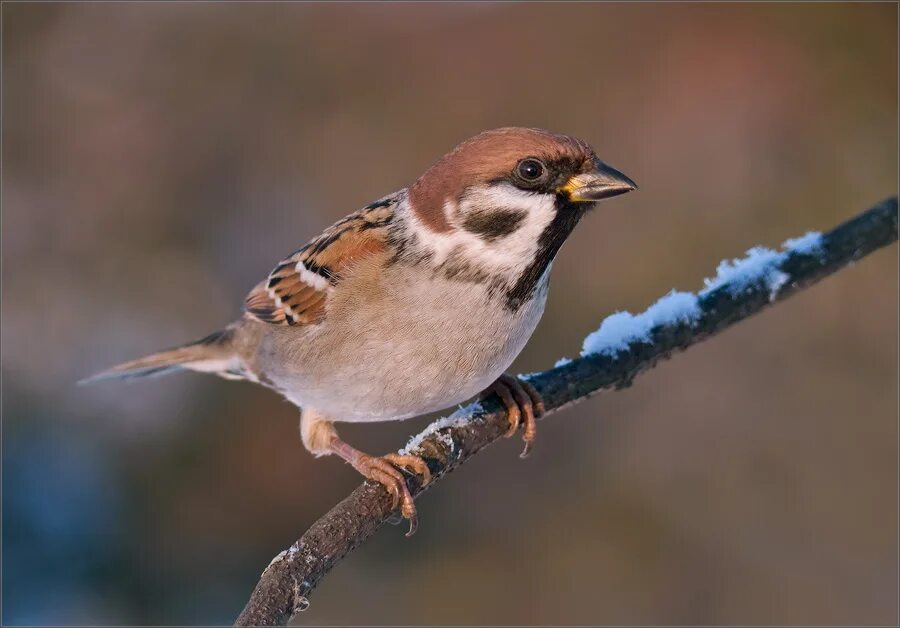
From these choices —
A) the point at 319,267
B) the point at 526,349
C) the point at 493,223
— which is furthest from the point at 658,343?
the point at 526,349

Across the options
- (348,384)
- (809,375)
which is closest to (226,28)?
(809,375)

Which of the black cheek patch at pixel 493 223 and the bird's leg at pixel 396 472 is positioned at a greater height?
the black cheek patch at pixel 493 223

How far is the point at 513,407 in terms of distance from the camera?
239 centimetres

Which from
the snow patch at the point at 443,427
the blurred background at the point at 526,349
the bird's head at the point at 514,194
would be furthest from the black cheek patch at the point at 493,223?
the blurred background at the point at 526,349

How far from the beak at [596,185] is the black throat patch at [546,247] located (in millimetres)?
26

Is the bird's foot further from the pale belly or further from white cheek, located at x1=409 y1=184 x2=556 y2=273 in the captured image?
white cheek, located at x1=409 y1=184 x2=556 y2=273

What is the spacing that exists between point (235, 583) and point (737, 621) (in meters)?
2.07

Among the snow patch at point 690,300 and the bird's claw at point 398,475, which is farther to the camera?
the snow patch at point 690,300

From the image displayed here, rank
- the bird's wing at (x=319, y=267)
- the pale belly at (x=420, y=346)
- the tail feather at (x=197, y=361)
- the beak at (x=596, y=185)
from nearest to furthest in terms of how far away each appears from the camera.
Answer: the beak at (x=596, y=185) < the pale belly at (x=420, y=346) < the bird's wing at (x=319, y=267) < the tail feather at (x=197, y=361)

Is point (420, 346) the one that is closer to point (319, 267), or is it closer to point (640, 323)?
point (319, 267)

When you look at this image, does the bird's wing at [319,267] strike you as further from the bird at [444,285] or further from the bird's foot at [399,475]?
the bird's foot at [399,475]

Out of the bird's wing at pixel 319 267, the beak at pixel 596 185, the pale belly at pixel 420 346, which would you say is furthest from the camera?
the bird's wing at pixel 319 267

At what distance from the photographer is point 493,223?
79.4 inches

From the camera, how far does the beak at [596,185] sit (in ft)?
6.31
